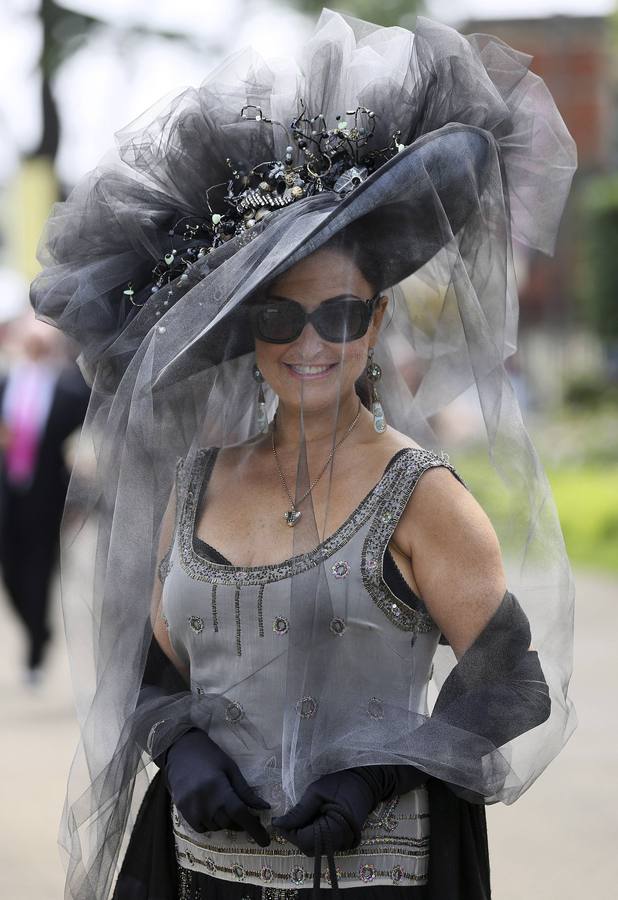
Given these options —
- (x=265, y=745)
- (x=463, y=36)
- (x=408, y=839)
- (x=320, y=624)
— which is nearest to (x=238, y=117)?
(x=463, y=36)

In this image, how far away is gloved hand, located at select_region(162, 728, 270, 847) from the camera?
7.60 ft

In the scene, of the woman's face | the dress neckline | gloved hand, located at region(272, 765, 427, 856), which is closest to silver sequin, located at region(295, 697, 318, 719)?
gloved hand, located at region(272, 765, 427, 856)

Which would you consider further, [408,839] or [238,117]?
[238,117]

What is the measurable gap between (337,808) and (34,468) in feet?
18.2

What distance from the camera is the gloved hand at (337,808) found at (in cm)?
228

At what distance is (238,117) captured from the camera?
8.66 feet

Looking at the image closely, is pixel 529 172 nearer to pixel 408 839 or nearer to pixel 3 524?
pixel 408 839

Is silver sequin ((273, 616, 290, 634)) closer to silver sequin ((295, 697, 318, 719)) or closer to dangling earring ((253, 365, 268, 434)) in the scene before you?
silver sequin ((295, 697, 318, 719))

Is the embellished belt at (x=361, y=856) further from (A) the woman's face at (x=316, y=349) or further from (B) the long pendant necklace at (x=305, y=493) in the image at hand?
(A) the woman's face at (x=316, y=349)

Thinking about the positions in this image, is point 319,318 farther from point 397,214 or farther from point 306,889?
point 306,889

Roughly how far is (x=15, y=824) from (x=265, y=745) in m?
3.26

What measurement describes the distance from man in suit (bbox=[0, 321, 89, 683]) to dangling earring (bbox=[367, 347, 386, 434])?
5051 mm

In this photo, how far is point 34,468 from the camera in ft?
24.9

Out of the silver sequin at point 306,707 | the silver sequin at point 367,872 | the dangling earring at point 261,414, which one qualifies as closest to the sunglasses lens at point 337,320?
the dangling earring at point 261,414
